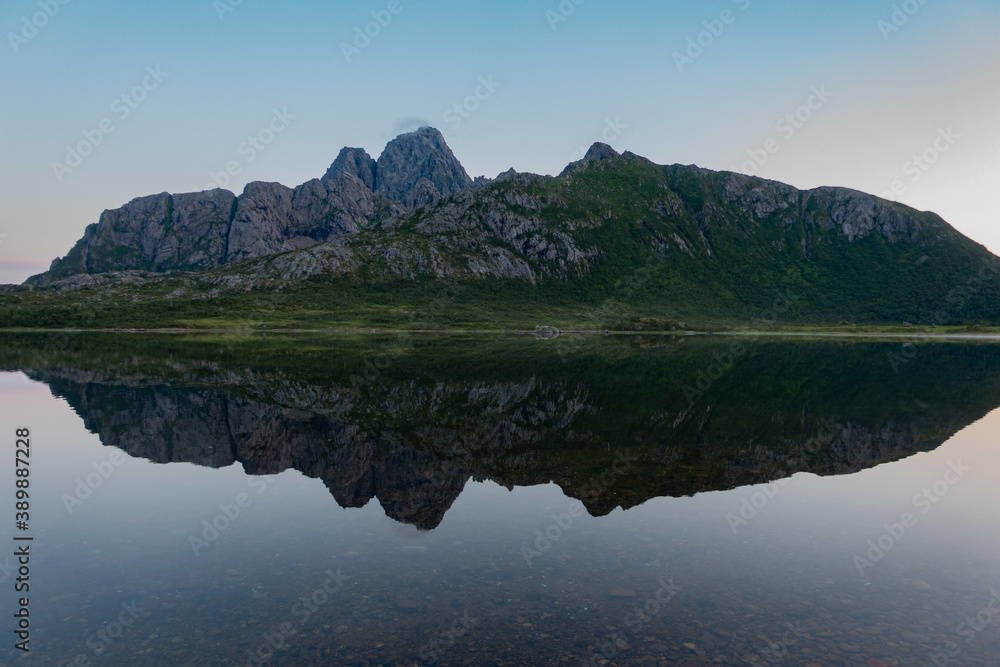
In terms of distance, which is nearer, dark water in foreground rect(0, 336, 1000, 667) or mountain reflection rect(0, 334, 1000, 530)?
dark water in foreground rect(0, 336, 1000, 667)

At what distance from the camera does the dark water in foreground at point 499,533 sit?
11.1 metres

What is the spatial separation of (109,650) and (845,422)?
3904 centimetres

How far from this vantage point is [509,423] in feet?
105

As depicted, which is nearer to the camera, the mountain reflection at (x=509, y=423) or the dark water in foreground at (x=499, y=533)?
the dark water in foreground at (x=499, y=533)

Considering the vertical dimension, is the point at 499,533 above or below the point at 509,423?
below

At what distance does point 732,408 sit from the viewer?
3781 cm

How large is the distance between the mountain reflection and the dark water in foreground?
0.24m

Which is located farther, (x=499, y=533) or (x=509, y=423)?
(x=509, y=423)

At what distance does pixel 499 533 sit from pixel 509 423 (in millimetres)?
15262

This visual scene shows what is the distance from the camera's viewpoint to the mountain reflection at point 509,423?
22.6 m

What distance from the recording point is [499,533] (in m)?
16.8

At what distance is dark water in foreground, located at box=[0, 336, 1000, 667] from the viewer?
11.1 m

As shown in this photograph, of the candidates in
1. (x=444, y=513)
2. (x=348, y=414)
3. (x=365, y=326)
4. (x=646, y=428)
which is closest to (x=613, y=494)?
(x=444, y=513)

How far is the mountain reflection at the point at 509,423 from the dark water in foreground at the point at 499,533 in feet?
0.78
